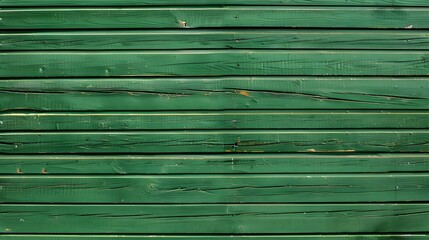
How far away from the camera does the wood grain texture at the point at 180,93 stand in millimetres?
2398

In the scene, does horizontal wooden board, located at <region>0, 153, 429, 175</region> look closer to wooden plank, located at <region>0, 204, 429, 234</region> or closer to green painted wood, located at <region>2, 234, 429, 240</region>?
wooden plank, located at <region>0, 204, 429, 234</region>

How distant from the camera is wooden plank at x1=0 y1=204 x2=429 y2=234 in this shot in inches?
95.8

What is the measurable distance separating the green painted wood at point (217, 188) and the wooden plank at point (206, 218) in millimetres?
43

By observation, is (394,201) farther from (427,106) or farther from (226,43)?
(226,43)

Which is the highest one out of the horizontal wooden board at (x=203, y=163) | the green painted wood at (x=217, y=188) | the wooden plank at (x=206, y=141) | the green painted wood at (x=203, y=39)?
the green painted wood at (x=203, y=39)

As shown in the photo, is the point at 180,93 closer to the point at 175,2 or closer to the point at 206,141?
the point at 206,141

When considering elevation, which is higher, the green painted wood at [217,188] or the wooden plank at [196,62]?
the wooden plank at [196,62]

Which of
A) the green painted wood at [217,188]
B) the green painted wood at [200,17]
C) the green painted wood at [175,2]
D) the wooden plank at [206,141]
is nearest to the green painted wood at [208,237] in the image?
the green painted wood at [217,188]

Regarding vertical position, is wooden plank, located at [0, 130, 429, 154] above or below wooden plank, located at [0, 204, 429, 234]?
above

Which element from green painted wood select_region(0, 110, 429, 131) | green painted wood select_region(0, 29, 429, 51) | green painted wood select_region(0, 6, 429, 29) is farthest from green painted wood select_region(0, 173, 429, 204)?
green painted wood select_region(0, 6, 429, 29)

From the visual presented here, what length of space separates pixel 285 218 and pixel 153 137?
0.89 m

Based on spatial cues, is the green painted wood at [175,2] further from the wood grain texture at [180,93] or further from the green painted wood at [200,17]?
the wood grain texture at [180,93]

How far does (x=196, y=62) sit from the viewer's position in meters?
2.39

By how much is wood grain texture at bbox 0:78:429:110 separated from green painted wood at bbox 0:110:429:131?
0.12 ft
